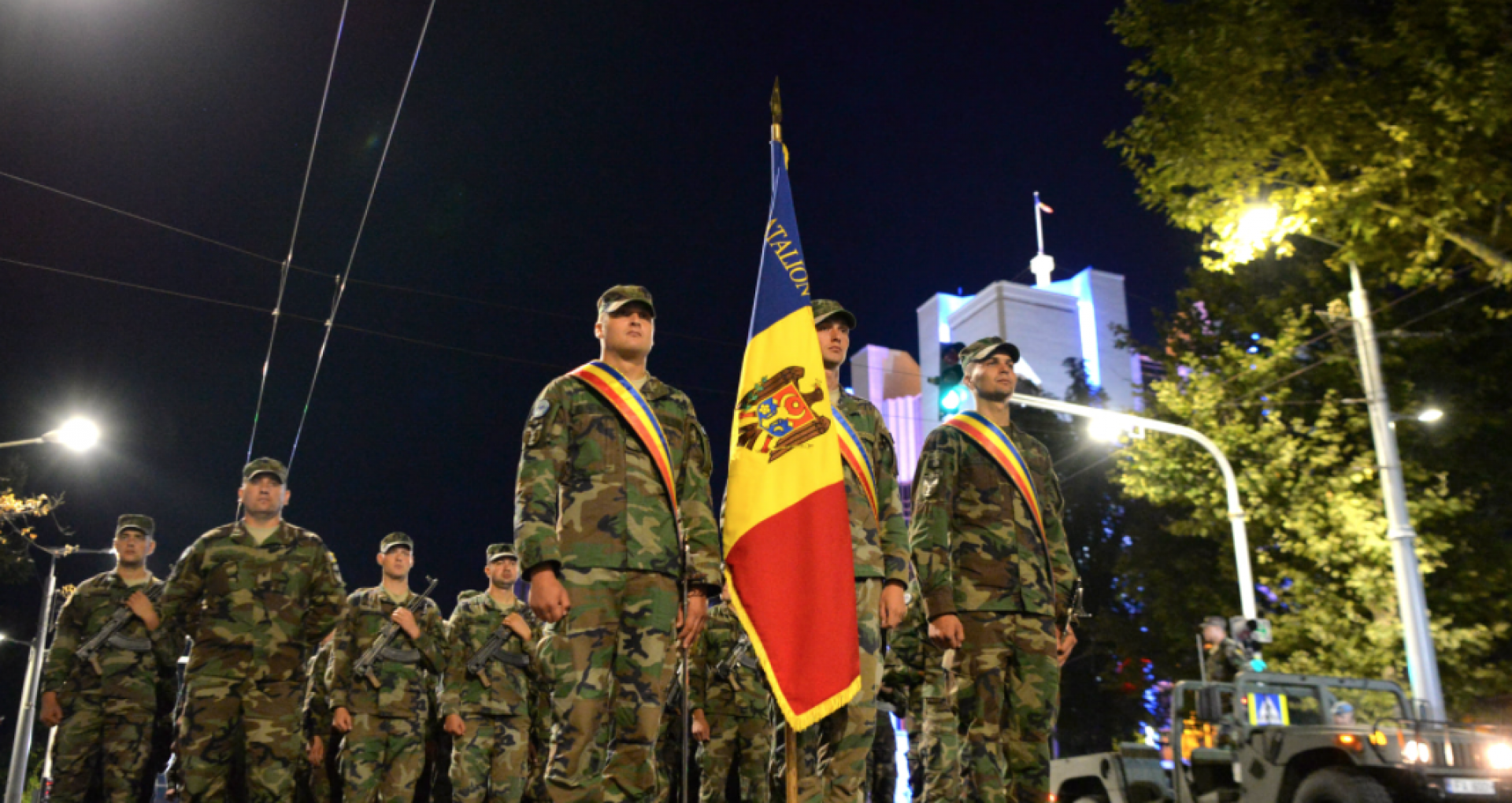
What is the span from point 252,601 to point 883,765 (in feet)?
17.9

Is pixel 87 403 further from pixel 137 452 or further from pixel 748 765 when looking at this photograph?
pixel 748 765

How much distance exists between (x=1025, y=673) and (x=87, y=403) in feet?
94.4

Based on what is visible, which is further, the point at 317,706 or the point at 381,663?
the point at 317,706

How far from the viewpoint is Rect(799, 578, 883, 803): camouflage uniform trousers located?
4648mm

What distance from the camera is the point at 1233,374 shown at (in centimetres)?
1858

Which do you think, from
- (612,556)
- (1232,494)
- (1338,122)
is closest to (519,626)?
(612,556)

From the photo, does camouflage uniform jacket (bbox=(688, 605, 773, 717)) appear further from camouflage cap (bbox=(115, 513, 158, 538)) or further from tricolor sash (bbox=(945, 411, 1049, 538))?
camouflage cap (bbox=(115, 513, 158, 538))

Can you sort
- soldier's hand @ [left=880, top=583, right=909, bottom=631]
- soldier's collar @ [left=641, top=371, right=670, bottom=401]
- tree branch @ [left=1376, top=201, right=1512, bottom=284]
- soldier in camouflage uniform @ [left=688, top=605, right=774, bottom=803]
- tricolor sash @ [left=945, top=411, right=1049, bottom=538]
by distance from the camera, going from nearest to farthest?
1. soldier's collar @ [left=641, top=371, right=670, bottom=401]
2. soldier's hand @ [left=880, top=583, right=909, bottom=631]
3. tricolor sash @ [left=945, top=411, right=1049, bottom=538]
4. soldier in camouflage uniform @ [left=688, top=605, right=774, bottom=803]
5. tree branch @ [left=1376, top=201, right=1512, bottom=284]

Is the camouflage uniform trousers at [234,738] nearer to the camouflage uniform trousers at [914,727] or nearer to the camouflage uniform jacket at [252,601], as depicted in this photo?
the camouflage uniform jacket at [252,601]

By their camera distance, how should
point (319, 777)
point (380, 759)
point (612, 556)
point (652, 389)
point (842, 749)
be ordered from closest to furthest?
point (612, 556) → point (842, 749) → point (652, 389) → point (380, 759) → point (319, 777)

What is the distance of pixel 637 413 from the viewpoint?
15.5 ft

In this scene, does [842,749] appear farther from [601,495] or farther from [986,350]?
[986,350]

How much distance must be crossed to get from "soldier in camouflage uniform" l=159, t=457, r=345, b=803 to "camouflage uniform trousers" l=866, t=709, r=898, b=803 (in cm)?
458

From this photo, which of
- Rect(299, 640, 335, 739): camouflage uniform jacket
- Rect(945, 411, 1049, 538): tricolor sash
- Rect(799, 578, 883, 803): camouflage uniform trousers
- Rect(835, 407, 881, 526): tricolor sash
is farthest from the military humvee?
Rect(299, 640, 335, 739): camouflage uniform jacket
